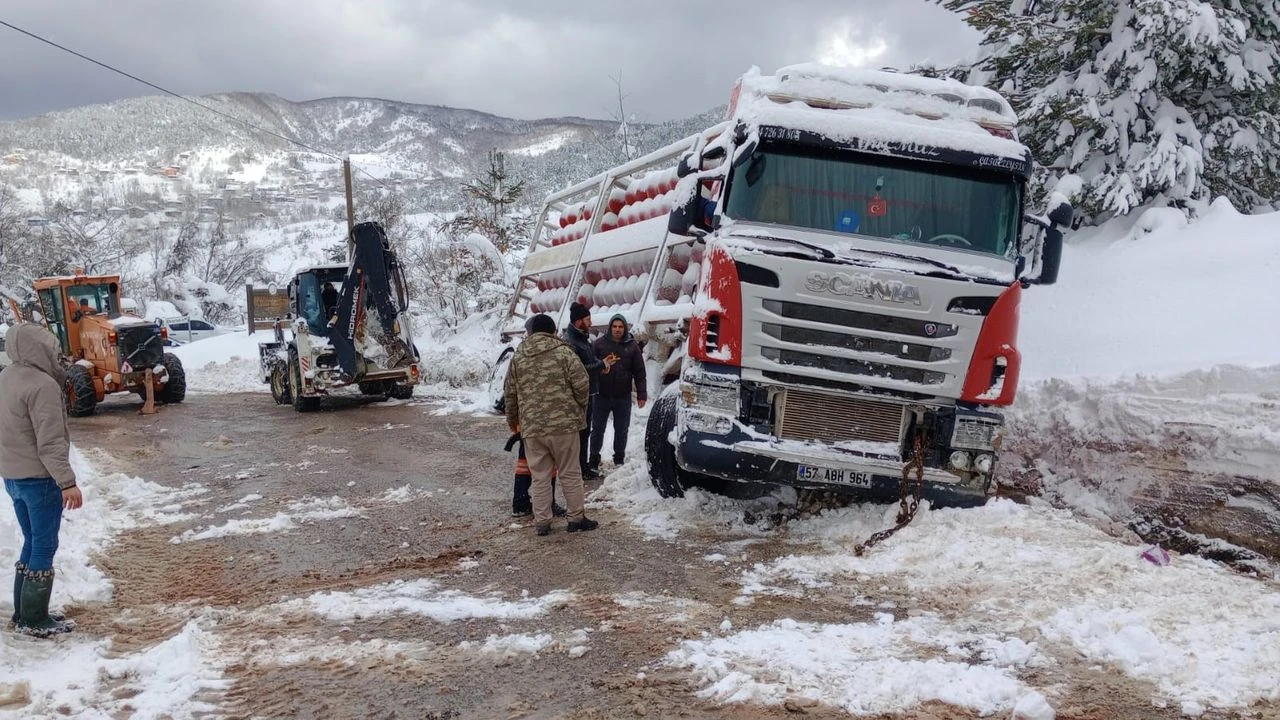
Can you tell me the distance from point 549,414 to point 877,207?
2907mm

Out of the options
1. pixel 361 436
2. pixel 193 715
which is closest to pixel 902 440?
pixel 193 715

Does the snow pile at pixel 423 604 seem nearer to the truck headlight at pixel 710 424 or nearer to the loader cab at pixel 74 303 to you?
the truck headlight at pixel 710 424

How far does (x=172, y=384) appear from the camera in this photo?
1667 centimetres

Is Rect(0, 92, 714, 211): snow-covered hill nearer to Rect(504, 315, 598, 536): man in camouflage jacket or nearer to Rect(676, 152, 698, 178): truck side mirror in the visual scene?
Rect(676, 152, 698, 178): truck side mirror

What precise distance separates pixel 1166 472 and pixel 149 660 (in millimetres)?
7092

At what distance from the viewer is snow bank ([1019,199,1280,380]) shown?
7.35m

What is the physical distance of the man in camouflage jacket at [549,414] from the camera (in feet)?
20.5

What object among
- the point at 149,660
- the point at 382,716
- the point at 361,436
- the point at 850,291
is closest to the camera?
the point at 382,716

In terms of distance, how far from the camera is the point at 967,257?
606cm

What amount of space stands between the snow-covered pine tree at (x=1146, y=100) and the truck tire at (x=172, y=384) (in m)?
15.6

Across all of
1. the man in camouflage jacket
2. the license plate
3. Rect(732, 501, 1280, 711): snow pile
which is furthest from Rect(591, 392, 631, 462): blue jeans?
the license plate

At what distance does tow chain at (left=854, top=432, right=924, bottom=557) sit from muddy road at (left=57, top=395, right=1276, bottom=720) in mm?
695

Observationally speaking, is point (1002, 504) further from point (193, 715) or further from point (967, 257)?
point (193, 715)

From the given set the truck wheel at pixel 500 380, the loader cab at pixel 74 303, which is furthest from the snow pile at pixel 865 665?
the loader cab at pixel 74 303
